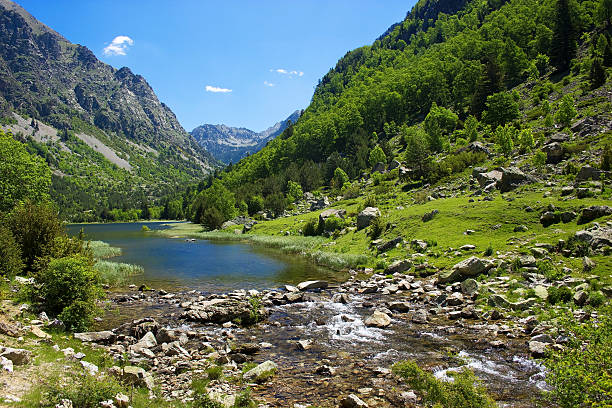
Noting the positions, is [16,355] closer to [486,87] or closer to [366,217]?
[366,217]

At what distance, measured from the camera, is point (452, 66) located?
441ft

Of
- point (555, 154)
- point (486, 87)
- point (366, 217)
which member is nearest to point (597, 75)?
point (486, 87)

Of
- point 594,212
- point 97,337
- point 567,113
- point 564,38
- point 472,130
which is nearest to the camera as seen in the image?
point 97,337

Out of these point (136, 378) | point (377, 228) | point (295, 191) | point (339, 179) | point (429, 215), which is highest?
point (339, 179)

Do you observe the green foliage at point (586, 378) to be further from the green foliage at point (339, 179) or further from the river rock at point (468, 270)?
the green foliage at point (339, 179)

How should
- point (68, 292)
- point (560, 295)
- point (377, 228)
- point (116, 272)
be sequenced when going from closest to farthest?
point (68, 292) → point (560, 295) → point (116, 272) → point (377, 228)

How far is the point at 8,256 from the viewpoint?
64.3ft

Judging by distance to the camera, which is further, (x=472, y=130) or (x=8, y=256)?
(x=472, y=130)

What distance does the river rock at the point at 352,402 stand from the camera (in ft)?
34.8

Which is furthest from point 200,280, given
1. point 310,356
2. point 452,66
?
point 452,66

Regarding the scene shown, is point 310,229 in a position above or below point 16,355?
below

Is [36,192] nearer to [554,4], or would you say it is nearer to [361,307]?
[361,307]

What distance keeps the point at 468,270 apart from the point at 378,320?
10.1m

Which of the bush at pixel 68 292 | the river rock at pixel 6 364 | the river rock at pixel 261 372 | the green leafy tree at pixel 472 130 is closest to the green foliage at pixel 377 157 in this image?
the green leafy tree at pixel 472 130
